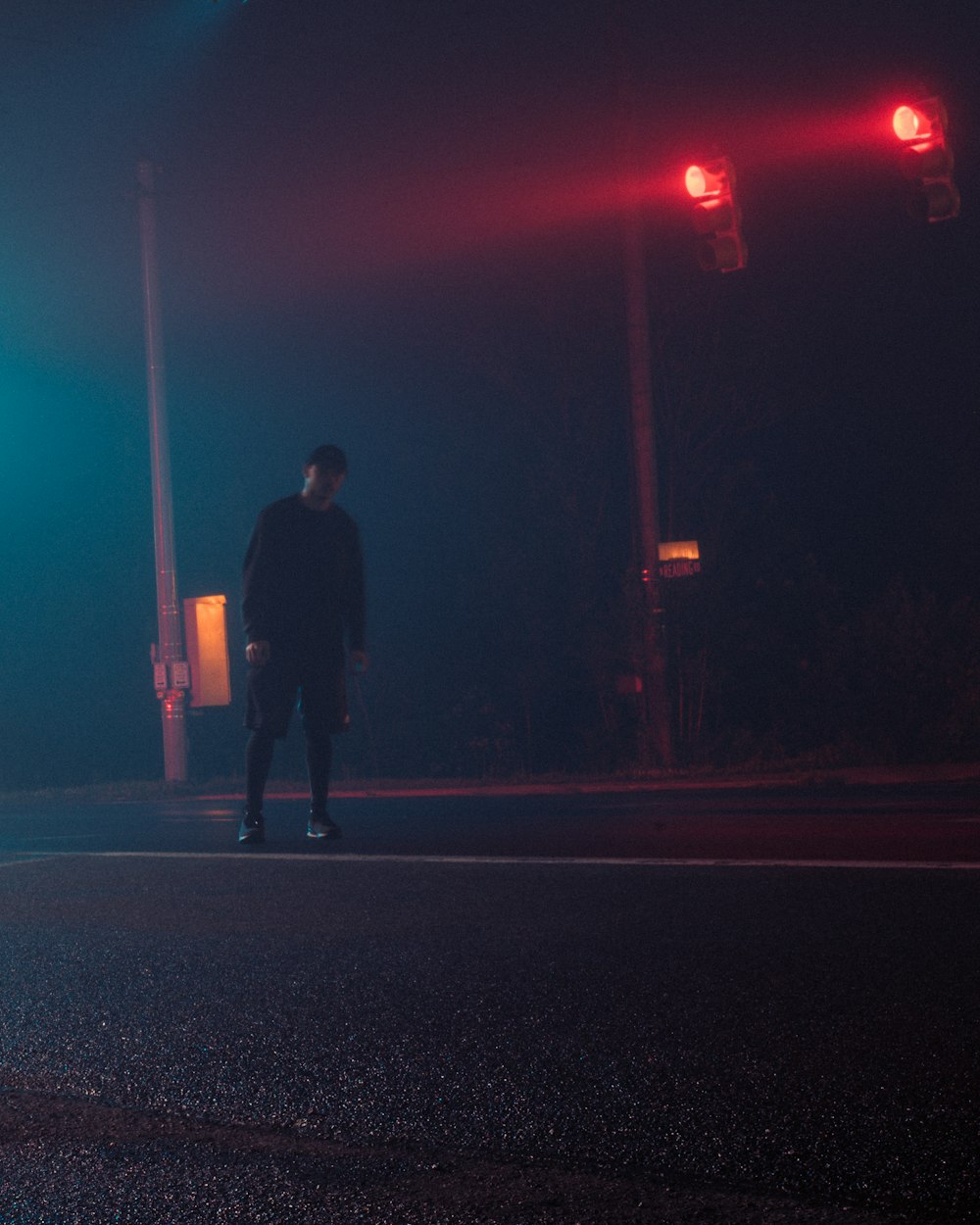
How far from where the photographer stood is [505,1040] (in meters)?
2.63

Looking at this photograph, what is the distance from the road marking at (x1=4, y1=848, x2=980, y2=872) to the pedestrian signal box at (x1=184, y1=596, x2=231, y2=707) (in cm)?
1007

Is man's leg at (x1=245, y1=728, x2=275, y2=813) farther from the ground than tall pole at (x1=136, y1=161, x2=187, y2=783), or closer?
closer

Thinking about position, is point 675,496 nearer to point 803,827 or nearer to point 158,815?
point 158,815

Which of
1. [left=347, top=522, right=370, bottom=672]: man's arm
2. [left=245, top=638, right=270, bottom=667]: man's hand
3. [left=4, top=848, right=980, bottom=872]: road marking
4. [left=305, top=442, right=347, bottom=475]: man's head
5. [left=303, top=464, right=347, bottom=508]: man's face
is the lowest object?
[left=4, top=848, right=980, bottom=872]: road marking

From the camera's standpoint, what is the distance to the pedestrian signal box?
630 inches

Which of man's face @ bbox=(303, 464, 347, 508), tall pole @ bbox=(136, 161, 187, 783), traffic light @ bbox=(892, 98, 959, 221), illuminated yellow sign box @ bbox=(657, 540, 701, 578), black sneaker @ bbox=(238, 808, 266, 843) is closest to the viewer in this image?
black sneaker @ bbox=(238, 808, 266, 843)

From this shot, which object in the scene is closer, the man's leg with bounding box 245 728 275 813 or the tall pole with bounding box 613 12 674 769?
the man's leg with bounding box 245 728 275 813

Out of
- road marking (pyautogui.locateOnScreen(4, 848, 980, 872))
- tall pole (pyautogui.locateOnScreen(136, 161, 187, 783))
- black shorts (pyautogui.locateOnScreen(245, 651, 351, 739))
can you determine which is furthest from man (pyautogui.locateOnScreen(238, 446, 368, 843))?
tall pole (pyautogui.locateOnScreen(136, 161, 187, 783))

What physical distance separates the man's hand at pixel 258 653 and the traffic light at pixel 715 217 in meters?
7.69

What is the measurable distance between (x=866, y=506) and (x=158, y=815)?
43.2 feet

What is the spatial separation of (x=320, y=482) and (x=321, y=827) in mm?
1662

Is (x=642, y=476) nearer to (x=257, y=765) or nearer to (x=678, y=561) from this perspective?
(x=678, y=561)

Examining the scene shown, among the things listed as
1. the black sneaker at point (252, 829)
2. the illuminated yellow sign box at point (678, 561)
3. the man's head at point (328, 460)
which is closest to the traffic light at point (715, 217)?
the illuminated yellow sign box at point (678, 561)

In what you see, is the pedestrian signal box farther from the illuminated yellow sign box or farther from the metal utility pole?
the illuminated yellow sign box
